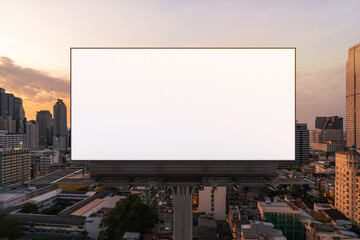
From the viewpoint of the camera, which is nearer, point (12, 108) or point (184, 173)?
point (184, 173)

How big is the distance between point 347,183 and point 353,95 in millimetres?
46852

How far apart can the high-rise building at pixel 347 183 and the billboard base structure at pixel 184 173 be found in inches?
683

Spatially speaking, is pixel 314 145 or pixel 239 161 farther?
pixel 314 145

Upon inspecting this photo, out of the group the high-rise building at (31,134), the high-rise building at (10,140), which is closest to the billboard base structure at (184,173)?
the high-rise building at (10,140)

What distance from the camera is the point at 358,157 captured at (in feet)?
52.1

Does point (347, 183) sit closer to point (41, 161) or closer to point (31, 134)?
point (41, 161)

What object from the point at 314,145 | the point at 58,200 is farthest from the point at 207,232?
the point at 314,145

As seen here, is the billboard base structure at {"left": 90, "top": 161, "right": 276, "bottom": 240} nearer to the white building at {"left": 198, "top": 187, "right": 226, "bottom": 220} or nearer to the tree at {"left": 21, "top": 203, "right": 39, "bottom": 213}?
the white building at {"left": 198, "top": 187, "right": 226, "bottom": 220}

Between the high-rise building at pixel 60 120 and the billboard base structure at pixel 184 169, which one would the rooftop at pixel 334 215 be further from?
the high-rise building at pixel 60 120

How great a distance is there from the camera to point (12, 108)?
199 ft

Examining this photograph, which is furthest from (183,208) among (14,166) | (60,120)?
(60,120)

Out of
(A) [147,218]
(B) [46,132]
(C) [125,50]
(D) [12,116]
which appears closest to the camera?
(C) [125,50]

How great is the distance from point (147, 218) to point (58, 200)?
15630mm

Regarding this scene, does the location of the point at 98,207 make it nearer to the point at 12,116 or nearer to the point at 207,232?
the point at 207,232
